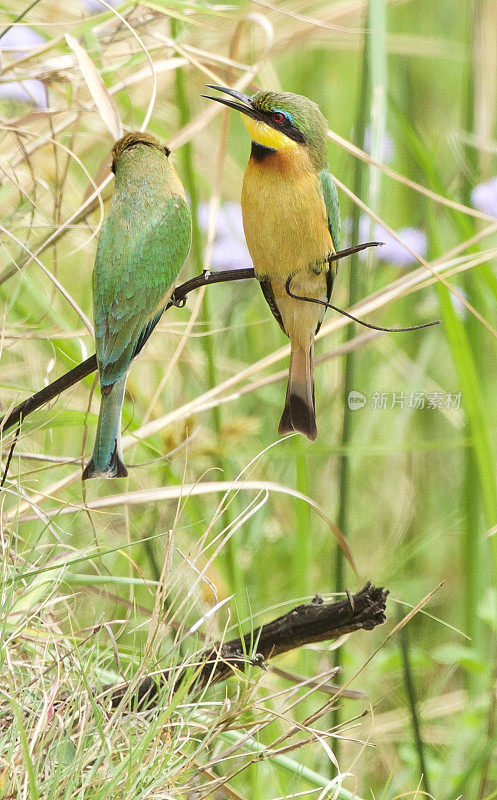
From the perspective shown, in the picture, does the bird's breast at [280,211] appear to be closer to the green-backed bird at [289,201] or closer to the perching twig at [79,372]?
the green-backed bird at [289,201]

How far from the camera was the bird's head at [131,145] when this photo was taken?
3.31 ft

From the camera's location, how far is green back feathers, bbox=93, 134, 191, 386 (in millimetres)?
988

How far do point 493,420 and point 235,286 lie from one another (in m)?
0.67

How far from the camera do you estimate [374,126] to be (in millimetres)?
1229

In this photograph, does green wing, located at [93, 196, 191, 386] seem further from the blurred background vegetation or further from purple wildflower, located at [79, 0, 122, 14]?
purple wildflower, located at [79, 0, 122, 14]

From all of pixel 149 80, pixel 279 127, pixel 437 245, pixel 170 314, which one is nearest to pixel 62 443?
pixel 170 314

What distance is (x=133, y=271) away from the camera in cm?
99

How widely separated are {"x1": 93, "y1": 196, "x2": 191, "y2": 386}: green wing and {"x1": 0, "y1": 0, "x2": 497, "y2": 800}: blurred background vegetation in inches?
2.9

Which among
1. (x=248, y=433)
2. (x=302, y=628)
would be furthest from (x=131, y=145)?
(x=248, y=433)

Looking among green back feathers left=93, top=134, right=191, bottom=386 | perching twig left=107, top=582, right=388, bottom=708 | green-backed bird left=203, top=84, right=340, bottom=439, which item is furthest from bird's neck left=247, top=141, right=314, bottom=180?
perching twig left=107, top=582, right=388, bottom=708

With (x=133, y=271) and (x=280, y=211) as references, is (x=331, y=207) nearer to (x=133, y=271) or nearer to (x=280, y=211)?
(x=280, y=211)

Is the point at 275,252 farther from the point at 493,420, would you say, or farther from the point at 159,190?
the point at 493,420

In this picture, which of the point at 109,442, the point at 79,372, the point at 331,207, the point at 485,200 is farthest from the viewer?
the point at 485,200

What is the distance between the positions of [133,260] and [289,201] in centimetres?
18
